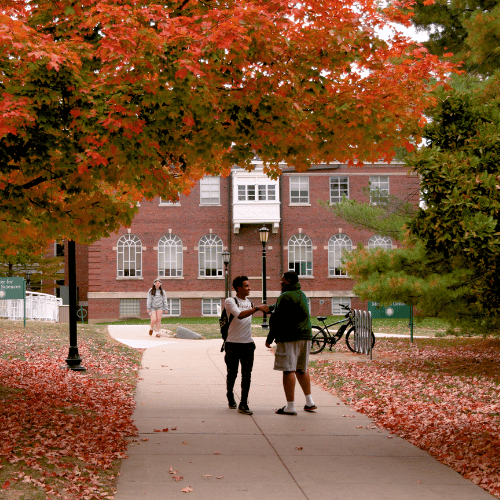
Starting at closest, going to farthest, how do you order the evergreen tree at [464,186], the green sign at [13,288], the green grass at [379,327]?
1. the evergreen tree at [464,186]
2. the green sign at [13,288]
3. the green grass at [379,327]

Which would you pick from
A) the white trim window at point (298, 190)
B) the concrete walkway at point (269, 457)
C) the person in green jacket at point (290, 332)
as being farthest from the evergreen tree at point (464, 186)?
the white trim window at point (298, 190)

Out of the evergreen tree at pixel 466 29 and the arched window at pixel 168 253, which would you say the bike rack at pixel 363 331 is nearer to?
the evergreen tree at pixel 466 29

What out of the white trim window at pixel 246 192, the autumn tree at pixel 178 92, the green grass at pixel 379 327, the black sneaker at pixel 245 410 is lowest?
the green grass at pixel 379 327

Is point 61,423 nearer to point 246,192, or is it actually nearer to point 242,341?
point 242,341

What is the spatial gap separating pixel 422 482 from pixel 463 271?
7.99m

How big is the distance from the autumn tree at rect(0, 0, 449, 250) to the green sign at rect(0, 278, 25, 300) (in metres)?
13.1

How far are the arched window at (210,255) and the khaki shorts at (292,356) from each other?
32.2 meters

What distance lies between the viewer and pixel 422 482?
595cm

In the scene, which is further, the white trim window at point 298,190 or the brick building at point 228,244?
the white trim window at point 298,190

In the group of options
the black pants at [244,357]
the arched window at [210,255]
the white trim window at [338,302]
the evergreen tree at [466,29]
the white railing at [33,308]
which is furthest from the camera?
the white trim window at [338,302]

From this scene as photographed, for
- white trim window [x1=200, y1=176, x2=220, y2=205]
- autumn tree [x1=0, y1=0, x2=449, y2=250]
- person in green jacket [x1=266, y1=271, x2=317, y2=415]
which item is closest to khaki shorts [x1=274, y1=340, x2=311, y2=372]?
person in green jacket [x1=266, y1=271, x2=317, y2=415]

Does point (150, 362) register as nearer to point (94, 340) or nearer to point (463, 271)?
point (94, 340)

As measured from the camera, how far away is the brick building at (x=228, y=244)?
133ft

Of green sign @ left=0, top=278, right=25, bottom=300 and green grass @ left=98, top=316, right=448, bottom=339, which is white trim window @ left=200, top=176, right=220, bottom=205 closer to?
green grass @ left=98, top=316, right=448, bottom=339
